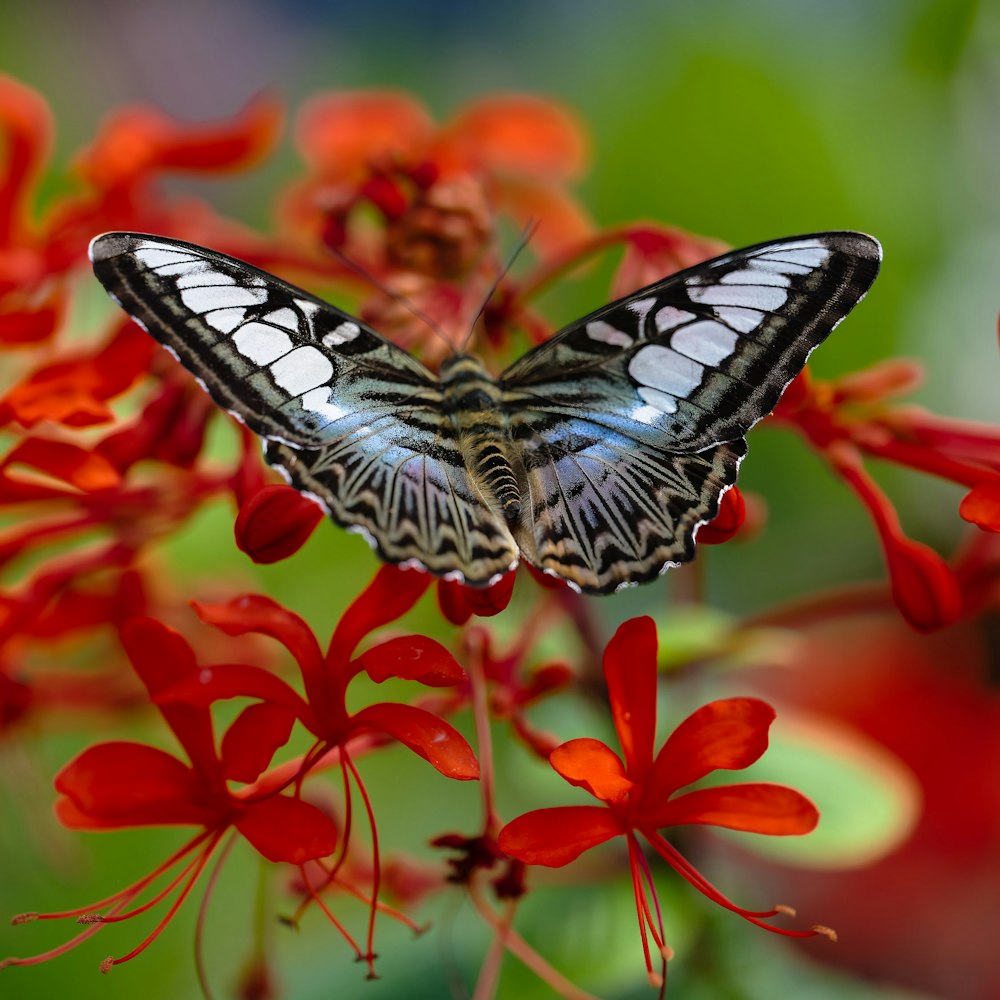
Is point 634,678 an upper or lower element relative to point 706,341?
lower

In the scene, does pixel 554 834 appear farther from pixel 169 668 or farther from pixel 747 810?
pixel 169 668

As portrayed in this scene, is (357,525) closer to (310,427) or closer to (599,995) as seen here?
(310,427)

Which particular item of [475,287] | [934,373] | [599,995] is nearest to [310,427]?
[475,287]

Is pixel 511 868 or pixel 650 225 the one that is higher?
pixel 650 225

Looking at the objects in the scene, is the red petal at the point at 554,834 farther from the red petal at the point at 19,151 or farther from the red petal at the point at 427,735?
the red petal at the point at 19,151

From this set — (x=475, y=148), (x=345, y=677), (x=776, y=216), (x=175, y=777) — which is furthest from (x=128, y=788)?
(x=776, y=216)
